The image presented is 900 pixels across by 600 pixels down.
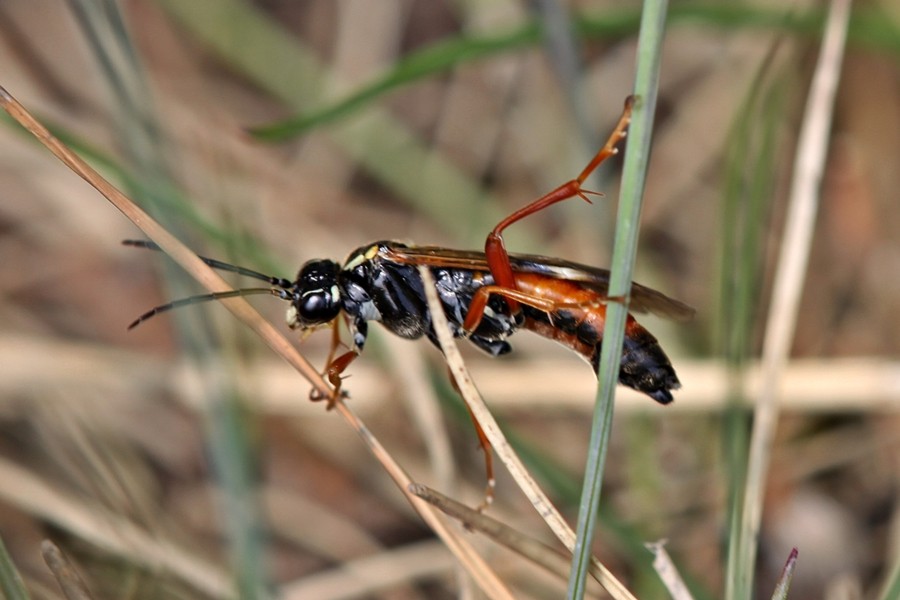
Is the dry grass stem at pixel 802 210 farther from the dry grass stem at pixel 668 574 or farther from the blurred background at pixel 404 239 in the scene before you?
the dry grass stem at pixel 668 574

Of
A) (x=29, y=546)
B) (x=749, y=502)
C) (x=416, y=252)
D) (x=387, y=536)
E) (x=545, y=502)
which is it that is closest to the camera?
(x=545, y=502)

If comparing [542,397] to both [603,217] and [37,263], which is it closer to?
[603,217]

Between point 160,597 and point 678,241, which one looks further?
point 678,241

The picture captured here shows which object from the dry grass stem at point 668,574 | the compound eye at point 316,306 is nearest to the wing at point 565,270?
the compound eye at point 316,306

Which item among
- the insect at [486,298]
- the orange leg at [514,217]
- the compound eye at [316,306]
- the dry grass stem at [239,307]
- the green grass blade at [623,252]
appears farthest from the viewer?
the compound eye at [316,306]

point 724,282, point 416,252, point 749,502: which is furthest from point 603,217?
point 749,502

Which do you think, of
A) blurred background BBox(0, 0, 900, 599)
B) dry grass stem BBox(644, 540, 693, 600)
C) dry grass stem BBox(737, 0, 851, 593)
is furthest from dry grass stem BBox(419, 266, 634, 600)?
dry grass stem BBox(737, 0, 851, 593)

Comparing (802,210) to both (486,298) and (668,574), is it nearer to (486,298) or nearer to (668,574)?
(486,298)

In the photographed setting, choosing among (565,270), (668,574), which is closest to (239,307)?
(565,270)

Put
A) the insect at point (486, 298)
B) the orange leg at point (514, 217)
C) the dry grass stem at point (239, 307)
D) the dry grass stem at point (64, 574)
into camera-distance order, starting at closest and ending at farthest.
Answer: the dry grass stem at point (239, 307) → the dry grass stem at point (64, 574) → the orange leg at point (514, 217) → the insect at point (486, 298)

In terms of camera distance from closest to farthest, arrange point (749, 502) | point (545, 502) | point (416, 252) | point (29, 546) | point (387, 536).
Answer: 1. point (545, 502)
2. point (749, 502)
3. point (416, 252)
4. point (29, 546)
5. point (387, 536)
